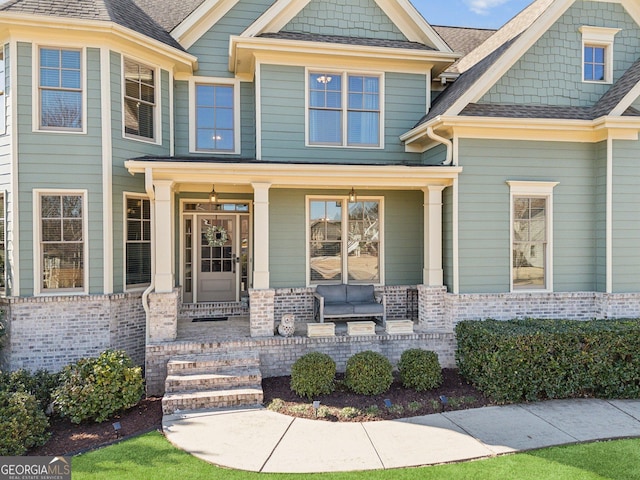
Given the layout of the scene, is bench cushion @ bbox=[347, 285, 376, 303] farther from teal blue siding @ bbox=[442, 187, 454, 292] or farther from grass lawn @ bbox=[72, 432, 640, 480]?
grass lawn @ bbox=[72, 432, 640, 480]

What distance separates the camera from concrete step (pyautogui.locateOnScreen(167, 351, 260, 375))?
7.14 metres

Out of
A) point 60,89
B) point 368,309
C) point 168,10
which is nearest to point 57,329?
point 60,89

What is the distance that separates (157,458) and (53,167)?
237 inches

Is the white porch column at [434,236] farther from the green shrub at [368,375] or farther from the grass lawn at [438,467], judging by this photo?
the grass lawn at [438,467]

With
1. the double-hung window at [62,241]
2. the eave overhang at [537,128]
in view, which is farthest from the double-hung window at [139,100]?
the eave overhang at [537,128]

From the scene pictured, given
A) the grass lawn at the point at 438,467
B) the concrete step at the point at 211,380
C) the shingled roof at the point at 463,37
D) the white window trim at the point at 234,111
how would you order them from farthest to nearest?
1. the shingled roof at the point at 463,37
2. the white window trim at the point at 234,111
3. the concrete step at the point at 211,380
4. the grass lawn at the point at 438,467

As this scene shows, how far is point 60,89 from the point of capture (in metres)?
8.19

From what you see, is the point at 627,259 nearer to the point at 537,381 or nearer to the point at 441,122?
the point at 537,381

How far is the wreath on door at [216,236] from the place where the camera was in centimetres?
1051

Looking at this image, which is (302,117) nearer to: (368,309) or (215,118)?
(215,118)

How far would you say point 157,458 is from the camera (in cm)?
507

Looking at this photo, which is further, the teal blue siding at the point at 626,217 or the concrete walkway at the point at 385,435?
the teal blue siding at the point at 626,217

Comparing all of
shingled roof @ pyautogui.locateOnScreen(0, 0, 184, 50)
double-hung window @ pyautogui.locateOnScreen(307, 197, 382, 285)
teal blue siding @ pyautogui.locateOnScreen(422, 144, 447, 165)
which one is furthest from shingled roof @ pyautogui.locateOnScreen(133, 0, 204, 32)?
teal blue siding @ pyautogui.locateOnScreen(422, 144, 447, 165)

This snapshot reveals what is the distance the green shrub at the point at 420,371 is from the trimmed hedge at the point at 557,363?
2.32ft
